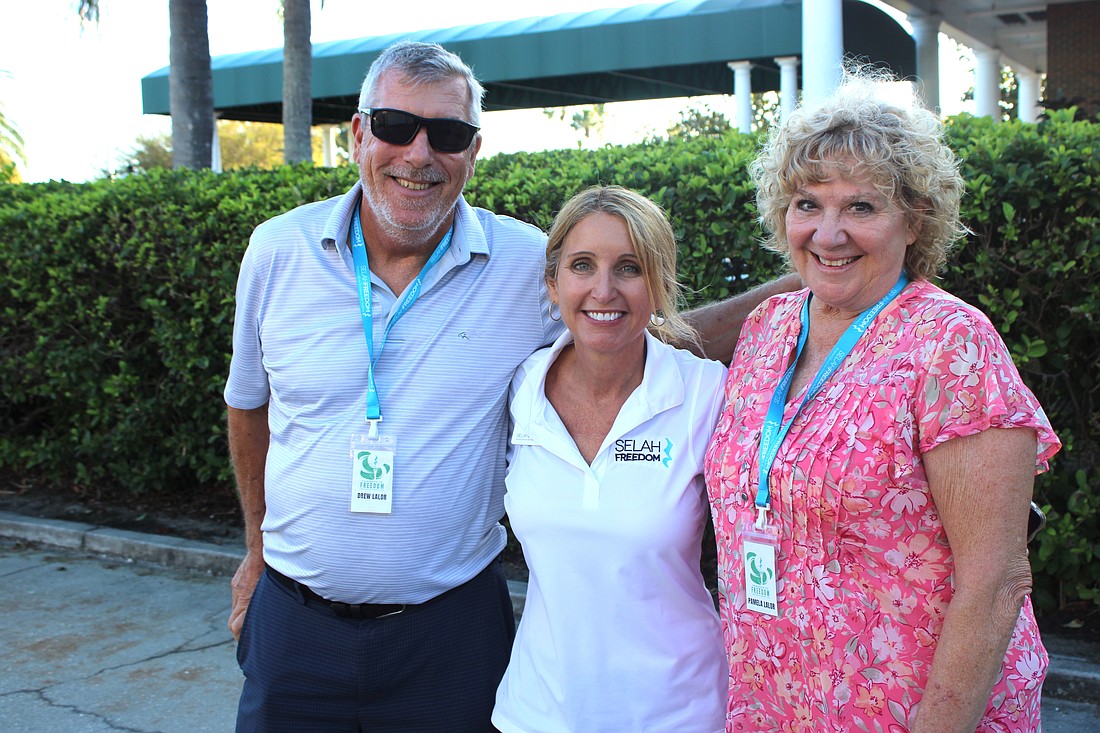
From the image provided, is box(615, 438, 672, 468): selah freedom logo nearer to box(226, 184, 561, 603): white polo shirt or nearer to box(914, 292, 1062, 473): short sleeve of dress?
box(226, 184, 561, 603): white polo shirt

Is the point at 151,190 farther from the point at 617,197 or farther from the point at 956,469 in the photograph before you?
the point at 956,469

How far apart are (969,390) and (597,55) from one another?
15.7 metres

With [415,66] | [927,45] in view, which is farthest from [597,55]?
[415,66]

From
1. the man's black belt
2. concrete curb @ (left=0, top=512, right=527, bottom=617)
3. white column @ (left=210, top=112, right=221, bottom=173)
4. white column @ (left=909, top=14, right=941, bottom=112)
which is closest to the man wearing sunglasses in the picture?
the man's black belt

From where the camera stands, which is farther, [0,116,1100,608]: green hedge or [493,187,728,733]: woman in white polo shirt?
[0,116,1100,608]: green hedge

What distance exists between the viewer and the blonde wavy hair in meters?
2.49

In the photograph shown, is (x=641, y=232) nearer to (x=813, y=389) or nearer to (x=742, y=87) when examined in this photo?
(x=813, y=389)

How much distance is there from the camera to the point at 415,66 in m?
2.79

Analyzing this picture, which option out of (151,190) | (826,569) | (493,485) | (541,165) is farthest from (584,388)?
(151,190)

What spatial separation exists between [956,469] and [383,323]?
1.53m

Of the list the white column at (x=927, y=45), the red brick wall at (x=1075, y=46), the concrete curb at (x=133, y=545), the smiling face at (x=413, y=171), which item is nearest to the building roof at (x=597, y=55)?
the white column at (x=927, y=45)

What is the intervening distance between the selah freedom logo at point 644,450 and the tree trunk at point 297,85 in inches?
435

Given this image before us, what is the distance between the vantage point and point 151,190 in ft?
22.6

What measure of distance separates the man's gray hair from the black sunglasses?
0.06 m
